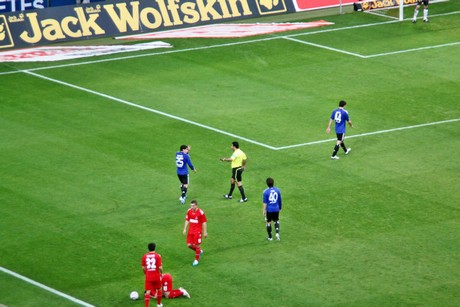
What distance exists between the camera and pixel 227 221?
123ft

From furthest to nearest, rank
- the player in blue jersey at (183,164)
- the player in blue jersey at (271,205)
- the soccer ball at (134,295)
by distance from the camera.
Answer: the player in blue jersey at (183,164) → the player in blue jersey at (271,205) → the soccer ball at (134,295)

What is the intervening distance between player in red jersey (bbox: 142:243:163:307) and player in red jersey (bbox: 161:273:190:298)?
1.93 feet

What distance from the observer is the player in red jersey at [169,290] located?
3161 centimetres

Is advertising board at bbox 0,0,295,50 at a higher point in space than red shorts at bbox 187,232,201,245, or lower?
higher

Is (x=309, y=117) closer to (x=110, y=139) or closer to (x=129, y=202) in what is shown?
(x=110, y=139)

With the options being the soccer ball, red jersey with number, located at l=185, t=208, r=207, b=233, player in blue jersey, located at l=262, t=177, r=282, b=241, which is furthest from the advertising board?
the soccer ball

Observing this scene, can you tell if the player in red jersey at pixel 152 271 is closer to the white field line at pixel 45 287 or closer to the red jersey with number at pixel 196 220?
the white field line at pixel 45 287

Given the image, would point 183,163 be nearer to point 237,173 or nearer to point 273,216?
point 237,173

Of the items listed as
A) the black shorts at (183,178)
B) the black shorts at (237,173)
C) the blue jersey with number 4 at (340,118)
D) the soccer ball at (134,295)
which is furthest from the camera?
the blue jersey with number 4 at (340,118)

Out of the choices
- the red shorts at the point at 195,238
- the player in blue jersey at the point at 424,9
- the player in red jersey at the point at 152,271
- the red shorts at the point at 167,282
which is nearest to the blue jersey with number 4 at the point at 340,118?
the red shorts at the point at 195,238

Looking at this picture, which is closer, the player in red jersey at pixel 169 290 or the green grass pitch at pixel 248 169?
the player in red jersey at pixel 169 290

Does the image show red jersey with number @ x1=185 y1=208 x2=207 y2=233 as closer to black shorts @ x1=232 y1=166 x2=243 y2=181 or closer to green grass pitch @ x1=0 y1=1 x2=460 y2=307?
green grass pitch @ x1=0 y1=1 x2=460 y2=307

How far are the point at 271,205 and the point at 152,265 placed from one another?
5741mm

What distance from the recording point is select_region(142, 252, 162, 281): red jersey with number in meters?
30.7
